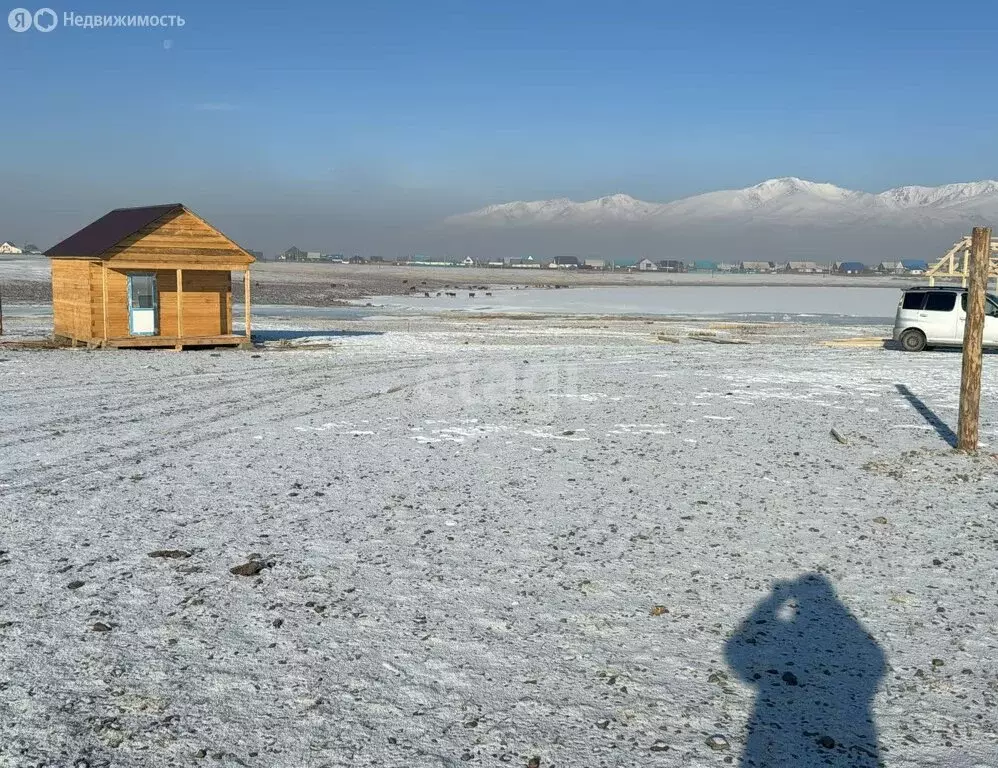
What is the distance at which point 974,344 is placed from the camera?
36.1 ft

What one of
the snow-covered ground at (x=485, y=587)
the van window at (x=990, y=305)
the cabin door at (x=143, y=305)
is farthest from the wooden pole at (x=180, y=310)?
the van window at (x=990, y=305)

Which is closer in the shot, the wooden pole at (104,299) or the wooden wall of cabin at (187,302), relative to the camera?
the wooden pole at (104,299)

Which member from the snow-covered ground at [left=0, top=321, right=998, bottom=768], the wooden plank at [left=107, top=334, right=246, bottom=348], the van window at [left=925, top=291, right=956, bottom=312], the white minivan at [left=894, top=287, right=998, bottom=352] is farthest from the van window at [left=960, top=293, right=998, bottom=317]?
the wooden plank at [left=107, top=334, right=246, bottom=348]

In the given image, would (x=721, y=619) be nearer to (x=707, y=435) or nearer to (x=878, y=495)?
(x=878, y=495)

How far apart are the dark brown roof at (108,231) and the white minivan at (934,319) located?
19.9 metres

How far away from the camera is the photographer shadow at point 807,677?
4.36 meters

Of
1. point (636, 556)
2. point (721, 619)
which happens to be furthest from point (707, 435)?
point (721, 619)

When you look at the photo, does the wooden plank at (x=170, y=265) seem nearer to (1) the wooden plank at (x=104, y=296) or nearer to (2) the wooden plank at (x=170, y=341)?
(1) the wooden plank at (x=104, y=296)

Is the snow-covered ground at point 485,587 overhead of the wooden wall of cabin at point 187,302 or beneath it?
beneath

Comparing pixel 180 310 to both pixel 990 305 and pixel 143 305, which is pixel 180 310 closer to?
pixel 143 305

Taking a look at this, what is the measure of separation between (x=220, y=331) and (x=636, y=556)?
18760mm

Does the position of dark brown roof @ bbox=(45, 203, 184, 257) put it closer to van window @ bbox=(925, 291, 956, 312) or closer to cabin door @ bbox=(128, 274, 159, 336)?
cabin door @ bbox=(128, 274, 159, 336)

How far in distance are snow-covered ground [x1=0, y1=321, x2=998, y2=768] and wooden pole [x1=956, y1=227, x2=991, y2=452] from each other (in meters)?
0.49

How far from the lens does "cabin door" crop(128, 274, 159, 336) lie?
72.3ft
